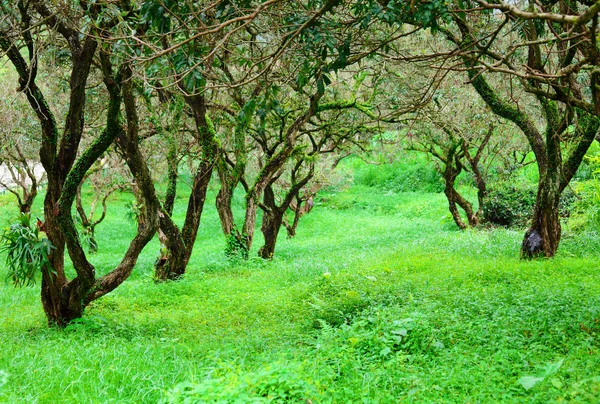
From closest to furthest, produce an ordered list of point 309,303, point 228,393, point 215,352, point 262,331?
point 228,393 < point 215,352 < point 262,331 < point 309,303

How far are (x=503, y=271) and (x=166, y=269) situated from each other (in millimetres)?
6717

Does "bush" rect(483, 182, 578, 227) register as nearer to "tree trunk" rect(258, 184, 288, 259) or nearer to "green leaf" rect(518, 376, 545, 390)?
"tree trunk" rect(258, 184, 288, 259)

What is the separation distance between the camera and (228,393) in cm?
439

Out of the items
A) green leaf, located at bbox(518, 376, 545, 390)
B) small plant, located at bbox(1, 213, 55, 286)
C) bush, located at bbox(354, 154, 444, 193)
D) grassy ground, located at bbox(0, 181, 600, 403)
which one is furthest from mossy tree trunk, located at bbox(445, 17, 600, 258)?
bush, located at bbox(354, 154, 444, 193)

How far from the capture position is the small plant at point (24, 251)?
739cm

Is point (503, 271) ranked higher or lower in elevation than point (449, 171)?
lower

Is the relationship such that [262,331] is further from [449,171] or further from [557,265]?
[449,171]

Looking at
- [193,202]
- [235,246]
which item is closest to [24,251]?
[193,202]

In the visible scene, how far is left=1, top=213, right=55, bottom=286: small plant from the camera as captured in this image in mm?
7395

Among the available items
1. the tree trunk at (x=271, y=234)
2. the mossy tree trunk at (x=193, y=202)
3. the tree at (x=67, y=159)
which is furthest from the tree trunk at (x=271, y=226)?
the tree at (x=67, y=159)

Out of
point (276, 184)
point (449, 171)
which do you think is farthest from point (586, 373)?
point (276, 184)

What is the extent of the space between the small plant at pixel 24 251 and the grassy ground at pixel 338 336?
0.87 metres

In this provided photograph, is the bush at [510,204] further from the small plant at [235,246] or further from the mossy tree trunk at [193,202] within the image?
the mossy tree trunk at [193,202]

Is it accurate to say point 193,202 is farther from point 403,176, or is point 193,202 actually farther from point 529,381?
point 403,176
